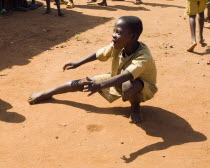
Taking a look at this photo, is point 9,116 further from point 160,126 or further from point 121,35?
point 160,126

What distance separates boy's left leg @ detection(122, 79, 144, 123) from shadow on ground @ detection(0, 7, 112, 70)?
2.31m

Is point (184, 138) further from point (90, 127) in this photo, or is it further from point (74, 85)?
point (74, 85)

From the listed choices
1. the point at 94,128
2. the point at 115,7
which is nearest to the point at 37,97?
the point at 94,128

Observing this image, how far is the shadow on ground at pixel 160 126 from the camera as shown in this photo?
10.1 ft

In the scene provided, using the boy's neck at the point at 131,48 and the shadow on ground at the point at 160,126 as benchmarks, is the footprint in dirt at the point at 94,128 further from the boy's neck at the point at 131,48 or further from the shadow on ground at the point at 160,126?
the boy's neck at the point at 131,48

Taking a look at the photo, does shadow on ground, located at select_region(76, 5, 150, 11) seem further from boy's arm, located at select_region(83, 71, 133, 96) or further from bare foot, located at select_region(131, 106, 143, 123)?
boy's arm, located at select_region(83, 71, 133, 96)

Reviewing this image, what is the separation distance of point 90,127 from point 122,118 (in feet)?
1.28

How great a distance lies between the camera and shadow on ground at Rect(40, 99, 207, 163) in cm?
308

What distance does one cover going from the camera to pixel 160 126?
11.2ft

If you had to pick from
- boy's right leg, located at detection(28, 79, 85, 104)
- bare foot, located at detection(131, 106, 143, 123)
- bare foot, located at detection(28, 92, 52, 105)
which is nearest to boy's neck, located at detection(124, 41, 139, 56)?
bare foot, located at detection(131, 106, 143, 123)

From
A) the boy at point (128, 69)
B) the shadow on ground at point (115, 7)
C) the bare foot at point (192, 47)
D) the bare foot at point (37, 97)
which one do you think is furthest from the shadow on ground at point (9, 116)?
the shadow on ground at point (115, 7)

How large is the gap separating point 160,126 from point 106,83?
80 cm

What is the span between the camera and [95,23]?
786cm

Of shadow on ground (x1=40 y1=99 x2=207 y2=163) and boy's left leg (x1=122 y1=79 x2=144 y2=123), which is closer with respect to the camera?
shadow on ground (x1=40 y1=99 x2=207 y2=163)
